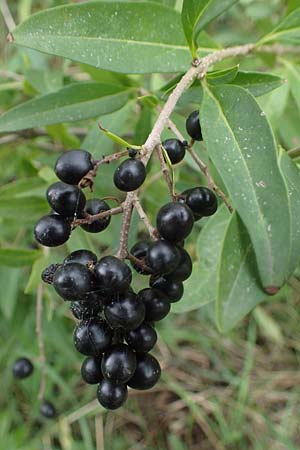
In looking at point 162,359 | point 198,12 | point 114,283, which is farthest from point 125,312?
point 162,359

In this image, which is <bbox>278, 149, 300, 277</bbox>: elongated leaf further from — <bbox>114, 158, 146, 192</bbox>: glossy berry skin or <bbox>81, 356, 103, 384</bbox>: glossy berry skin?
<bbox>81, 356, 103, 384</bbox>: glossy berry skin

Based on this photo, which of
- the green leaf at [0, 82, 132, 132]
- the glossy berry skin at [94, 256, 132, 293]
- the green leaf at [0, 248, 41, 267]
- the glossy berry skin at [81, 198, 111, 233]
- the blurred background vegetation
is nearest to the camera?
the glossy berry skin at [94, 256, 132, 293]

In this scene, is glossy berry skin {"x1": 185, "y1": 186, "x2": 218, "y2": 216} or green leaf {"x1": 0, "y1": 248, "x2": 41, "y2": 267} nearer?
glossy berry skin {"x1": 185, "y1": 186, "x2": 218, "y2": 216}

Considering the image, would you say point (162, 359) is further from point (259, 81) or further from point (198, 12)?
point (198, 12)

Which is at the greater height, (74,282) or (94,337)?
(74,282)

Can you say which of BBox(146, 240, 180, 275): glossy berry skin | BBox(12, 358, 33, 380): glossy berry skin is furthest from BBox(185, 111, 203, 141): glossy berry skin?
BBox(12, 358, 33, 380): glossy berry skin

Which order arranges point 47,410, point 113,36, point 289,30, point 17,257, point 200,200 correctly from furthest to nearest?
point 47,410, point 17,257, point 289,30, point 113,36, point 200,200

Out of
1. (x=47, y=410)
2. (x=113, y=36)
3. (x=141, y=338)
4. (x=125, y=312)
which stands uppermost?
(x=113, y=36)

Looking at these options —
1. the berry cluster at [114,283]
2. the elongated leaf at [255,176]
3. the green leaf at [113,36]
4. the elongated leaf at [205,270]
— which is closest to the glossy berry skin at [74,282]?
the berry cluster at [114,283]
